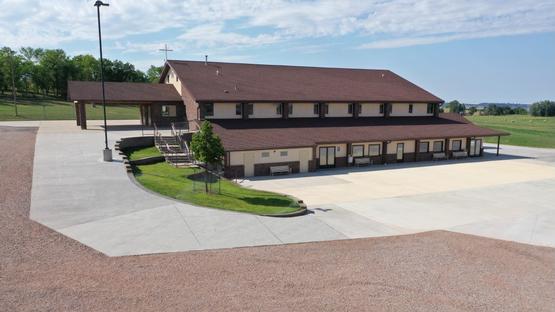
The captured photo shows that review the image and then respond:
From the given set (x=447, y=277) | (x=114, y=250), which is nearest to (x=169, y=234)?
(x=114, y=250)

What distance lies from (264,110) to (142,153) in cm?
1113

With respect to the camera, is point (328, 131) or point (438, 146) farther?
point (438, 146)

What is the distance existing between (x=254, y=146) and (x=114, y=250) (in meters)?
16.5

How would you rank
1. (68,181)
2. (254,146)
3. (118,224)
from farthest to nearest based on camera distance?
(254,146), (68,181), (118,224)

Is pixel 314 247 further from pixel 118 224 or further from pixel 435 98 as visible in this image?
pixel 435 98

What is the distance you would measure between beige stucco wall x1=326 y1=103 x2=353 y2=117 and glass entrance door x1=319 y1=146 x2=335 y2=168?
256 inches

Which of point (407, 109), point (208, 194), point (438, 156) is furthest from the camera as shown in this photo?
point (407, 109)

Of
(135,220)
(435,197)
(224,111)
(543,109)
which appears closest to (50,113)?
(224,111)

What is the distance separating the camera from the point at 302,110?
120 feet

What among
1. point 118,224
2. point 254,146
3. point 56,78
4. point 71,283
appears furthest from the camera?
point 56,78

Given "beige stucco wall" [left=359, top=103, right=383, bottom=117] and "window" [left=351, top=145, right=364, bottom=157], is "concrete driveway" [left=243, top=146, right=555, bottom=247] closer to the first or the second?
"window" [left=351, top=145, right=364, bottom=157]

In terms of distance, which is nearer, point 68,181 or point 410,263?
point 410,263

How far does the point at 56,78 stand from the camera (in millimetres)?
96625

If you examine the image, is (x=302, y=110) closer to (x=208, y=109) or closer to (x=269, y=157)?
(x=208, y=109)
